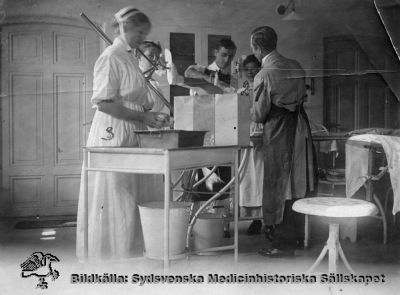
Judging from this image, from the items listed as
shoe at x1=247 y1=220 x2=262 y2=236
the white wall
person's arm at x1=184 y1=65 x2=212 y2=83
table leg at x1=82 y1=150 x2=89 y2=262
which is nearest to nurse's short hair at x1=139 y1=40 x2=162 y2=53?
the white wall

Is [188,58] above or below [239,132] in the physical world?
above

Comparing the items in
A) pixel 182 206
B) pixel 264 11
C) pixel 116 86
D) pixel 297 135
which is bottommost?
pixel 182 206

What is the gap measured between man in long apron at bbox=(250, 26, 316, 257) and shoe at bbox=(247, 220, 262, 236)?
73 centimetres

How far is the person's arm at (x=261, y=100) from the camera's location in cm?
316

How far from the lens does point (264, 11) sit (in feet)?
10.2

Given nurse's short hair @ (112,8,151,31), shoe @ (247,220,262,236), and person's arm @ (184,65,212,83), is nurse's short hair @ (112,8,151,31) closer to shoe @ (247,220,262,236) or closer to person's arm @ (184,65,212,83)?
person's arm @ (184,65,212,83)

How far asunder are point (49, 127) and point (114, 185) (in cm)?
117

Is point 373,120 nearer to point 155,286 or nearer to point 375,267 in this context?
point 375,267

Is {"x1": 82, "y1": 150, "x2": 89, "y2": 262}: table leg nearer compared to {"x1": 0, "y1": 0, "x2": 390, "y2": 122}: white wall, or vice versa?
{"x1": 82, "y1": 150, "x2": 89, "y2": 262}: table leg

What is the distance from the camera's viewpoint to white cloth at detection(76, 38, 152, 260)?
9.16ft

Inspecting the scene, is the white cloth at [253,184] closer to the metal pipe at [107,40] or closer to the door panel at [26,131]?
the metal pipe at [107,40]

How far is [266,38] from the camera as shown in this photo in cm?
321

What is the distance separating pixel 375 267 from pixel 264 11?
173 centimetres

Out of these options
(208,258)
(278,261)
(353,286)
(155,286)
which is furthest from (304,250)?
(155,286)
